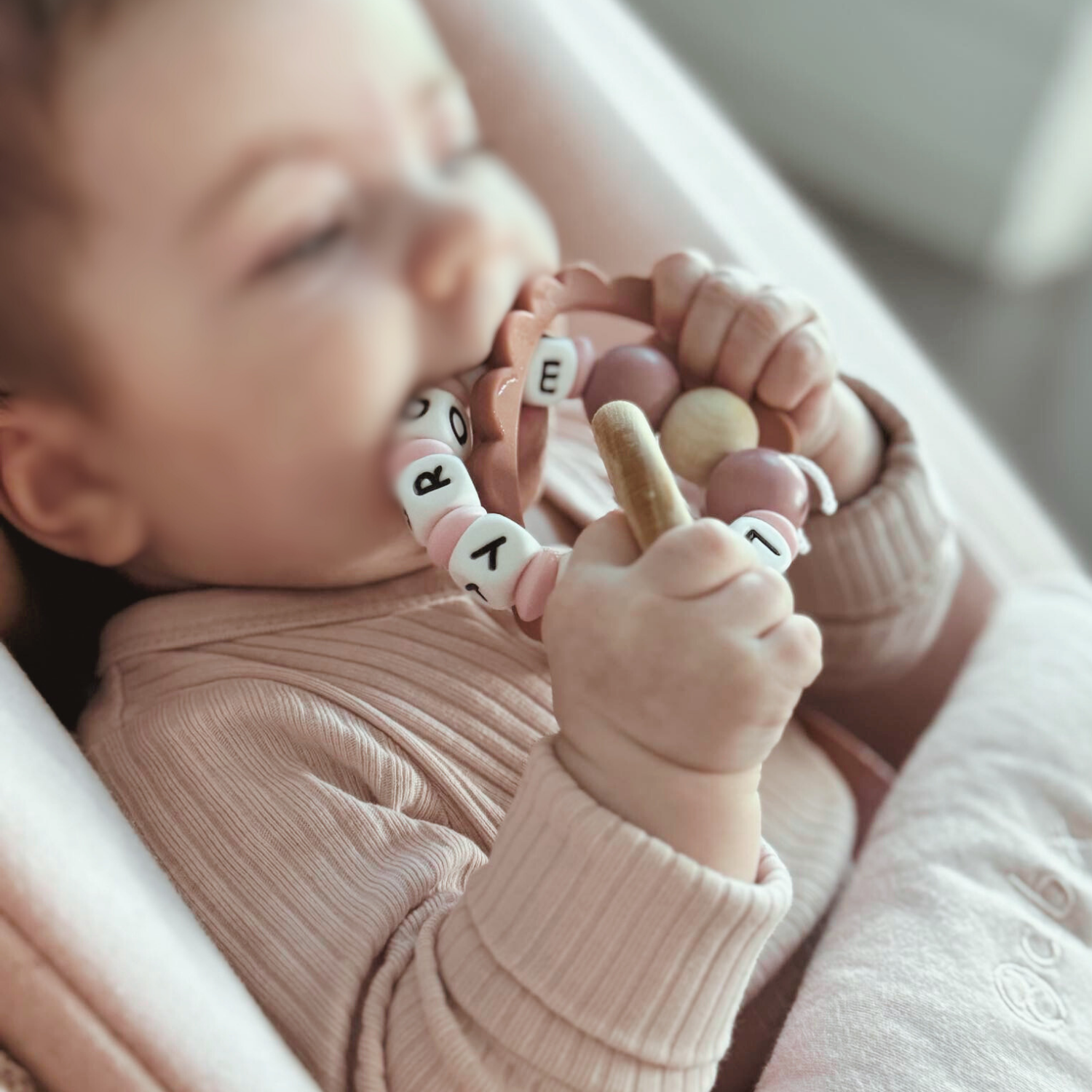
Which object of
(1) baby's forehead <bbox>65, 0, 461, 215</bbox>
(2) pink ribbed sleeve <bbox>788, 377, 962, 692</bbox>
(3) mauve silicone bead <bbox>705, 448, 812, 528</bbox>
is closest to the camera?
(1) baby's forehead <bbox>65, 0, 461, 215</bbox>

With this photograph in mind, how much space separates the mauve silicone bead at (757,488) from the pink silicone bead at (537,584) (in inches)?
2.4

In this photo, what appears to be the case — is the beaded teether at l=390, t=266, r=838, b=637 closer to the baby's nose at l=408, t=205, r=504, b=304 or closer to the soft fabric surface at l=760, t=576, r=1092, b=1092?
the baby's nose at l=408, t=205, r=504, b=304

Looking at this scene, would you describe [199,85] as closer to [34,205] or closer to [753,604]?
[34,205]

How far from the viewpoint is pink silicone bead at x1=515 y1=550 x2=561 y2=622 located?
0.30 meters

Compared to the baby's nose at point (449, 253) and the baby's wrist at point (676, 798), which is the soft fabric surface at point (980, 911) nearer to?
the baby's wrist at point (676, 798)

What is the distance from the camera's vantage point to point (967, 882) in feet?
1.36

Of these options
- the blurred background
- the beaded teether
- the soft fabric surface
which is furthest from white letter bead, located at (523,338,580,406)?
the blurred background

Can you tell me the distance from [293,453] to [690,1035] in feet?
0.61

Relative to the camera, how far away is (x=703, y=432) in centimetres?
37

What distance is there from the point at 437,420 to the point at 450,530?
29 mm

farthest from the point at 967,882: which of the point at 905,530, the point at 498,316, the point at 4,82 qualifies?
the point at 4,82

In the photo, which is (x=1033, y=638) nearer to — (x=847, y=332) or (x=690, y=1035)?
(x=847, y=332)

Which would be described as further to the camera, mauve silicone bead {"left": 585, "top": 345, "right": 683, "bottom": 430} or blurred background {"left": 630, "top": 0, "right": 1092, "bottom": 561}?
blurred background {"left": 630, "top": 0, "right": 1092, "bottom": 561}

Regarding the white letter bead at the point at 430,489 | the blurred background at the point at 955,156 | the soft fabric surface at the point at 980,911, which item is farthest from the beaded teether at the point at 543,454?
the blurred background at the point at 955,156
